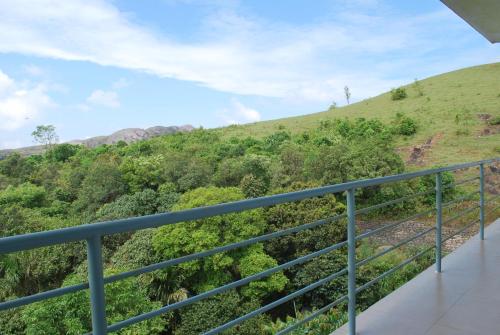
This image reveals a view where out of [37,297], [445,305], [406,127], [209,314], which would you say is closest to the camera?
[37,297]

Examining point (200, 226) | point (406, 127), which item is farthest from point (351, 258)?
point (406, 127)

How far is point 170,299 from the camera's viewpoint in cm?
1309

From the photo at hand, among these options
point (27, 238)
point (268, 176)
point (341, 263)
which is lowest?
point (341, 263)

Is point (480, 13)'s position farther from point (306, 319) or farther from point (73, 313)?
point (73, 313)

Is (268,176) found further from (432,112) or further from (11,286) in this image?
(432,112)

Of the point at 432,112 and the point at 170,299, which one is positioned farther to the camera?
the point at 432,112

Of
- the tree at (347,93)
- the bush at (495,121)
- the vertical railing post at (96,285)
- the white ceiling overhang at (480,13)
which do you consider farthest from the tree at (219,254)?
the tree at (347,93)

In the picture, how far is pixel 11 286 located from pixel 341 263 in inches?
444

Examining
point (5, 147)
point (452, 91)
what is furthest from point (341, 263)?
point (5, 147)

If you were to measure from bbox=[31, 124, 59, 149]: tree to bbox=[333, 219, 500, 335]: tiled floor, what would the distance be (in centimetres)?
4875

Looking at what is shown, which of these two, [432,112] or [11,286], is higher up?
[432,112]

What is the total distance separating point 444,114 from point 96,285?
32353 mm

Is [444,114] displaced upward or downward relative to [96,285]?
upward

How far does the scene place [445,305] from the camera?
2.24 m
